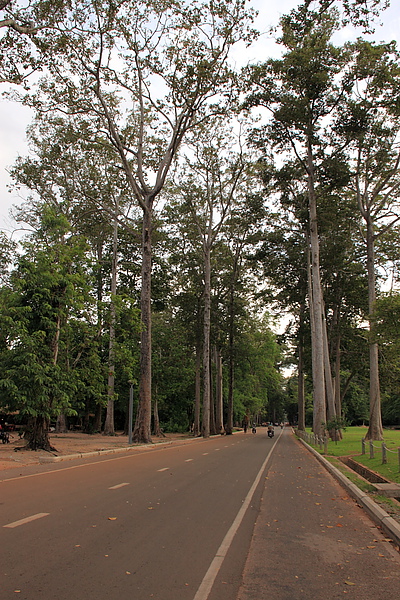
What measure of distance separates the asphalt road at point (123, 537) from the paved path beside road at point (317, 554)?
0.87 feet

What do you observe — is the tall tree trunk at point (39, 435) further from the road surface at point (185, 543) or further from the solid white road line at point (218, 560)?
the solid white road line at point (218, 560)

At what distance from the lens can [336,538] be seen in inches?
267

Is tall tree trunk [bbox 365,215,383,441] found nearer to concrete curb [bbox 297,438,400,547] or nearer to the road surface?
concrete curb [bbox 297,438,400,547]

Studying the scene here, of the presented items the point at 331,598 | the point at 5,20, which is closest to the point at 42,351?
Answer: the point at 5,20

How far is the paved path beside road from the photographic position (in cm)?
473

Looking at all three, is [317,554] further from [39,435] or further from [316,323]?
[316,323]

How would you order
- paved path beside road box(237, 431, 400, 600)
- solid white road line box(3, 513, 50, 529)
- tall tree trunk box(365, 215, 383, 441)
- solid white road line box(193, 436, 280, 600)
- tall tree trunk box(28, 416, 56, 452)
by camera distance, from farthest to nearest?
tall tree trunk box(365, 215, 383, 441) → tall tree trunk box(28, 416, 56, 452) → solid white road line box(3, 513, 50, 529) → paved path beside road box(237, 431, 400, 600) → solid white road line box(193, 436, 280, 600)

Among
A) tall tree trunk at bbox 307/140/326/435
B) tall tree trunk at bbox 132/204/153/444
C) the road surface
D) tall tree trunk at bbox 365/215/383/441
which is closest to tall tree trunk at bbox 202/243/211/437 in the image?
tall tree trunk at bbox 307/140/326/435

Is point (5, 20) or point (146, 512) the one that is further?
point (5, 20)

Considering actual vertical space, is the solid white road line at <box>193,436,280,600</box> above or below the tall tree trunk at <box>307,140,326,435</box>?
below

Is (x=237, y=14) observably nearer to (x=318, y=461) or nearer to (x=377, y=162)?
(x=377, y=162)

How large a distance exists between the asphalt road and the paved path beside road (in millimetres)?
265

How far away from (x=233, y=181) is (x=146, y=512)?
123ft

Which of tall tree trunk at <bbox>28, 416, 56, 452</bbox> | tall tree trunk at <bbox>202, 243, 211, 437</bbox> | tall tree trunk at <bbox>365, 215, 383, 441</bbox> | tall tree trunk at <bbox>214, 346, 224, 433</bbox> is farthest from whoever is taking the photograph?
tall tree trunk at <bbox>214, 346, 224, 433</bbox>
